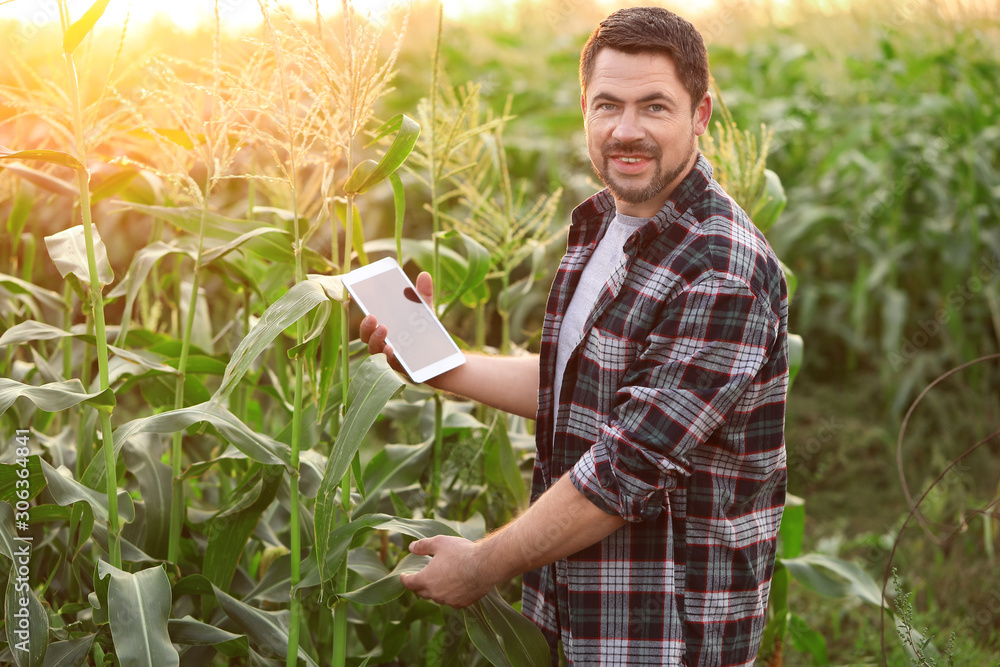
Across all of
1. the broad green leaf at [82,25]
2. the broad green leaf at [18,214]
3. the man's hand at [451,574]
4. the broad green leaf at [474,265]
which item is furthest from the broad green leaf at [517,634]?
the broad green leaf at [18,214]

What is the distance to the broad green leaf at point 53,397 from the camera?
1522 millimetres

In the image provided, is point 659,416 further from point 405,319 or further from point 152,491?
point 152,491

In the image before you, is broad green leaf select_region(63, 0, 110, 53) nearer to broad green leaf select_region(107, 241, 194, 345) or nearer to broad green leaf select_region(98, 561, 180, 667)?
broad green leaf select_region(107, 241, 194, 345)

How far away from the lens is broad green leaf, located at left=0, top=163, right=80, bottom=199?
1887 millimetres

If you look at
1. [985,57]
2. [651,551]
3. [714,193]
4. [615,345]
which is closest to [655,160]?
[714,193]

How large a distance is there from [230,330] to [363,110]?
106cm

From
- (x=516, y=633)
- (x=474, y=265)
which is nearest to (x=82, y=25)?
(x=474, y=265)

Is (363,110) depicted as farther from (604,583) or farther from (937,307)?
(937,307)

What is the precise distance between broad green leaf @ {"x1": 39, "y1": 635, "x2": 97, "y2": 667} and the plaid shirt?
35.5 inches

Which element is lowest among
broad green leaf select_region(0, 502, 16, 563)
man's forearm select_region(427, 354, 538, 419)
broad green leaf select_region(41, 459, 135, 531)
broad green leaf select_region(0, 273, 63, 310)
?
broad green leaf select_region(0, 502, 16, 563)

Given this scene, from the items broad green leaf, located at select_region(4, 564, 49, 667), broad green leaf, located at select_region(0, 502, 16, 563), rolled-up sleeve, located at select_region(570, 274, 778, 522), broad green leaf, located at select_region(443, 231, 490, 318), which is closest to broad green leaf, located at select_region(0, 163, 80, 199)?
broad green leaf, located at select_region(0, 502, 16, 563)

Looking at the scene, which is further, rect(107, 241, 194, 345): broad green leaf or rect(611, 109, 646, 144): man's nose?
rect(107, 241, 194, 345): broad green leaf

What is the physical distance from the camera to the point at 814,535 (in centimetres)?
351

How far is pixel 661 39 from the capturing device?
1565 millimetres
